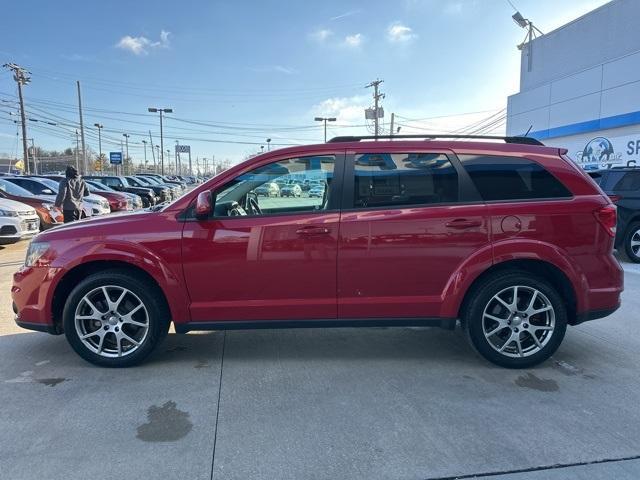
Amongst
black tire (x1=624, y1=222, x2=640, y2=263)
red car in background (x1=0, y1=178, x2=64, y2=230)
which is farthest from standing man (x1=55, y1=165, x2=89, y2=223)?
black tire (x1=624, y1=222, x2=640, y2=263)

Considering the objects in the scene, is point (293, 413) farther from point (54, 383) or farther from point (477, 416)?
point (54, 383)

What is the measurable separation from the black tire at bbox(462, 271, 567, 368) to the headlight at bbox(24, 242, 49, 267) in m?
3.54

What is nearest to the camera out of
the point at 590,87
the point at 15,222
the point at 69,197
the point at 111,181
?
the point at 69,197

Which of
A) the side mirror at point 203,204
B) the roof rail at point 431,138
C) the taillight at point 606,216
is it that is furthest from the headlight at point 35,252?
the taillight at point 606,216

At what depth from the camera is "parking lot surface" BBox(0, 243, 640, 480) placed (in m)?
2.66

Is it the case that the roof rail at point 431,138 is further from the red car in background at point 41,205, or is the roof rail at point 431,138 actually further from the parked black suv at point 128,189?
the parked black suv at point 128,189

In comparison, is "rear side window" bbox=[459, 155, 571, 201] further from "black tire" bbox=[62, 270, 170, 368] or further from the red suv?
"black tire" bbox=[62, 270, 170, 368]

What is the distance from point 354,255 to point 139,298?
5.83ft

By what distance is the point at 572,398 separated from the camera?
3.44 meters

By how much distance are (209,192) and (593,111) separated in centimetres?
2078

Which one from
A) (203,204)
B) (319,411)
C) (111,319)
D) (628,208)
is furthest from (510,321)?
(628,208)

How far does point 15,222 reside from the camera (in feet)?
33.7

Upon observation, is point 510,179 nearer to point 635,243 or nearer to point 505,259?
point 505,259

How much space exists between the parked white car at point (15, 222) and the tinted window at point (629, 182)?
1233cm
